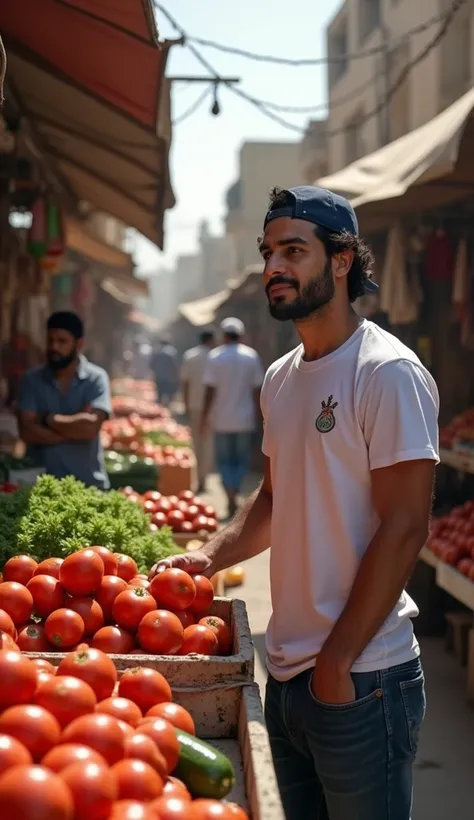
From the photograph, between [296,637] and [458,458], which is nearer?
[296,637]

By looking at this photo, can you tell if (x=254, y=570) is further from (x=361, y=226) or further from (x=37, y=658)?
(x=37, y=658)

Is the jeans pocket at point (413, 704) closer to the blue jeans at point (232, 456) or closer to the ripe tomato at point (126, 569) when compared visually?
the ripe tomato at point (126, 569)

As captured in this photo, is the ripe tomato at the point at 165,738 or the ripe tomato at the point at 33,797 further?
the ripe tomato at the point at 165,738

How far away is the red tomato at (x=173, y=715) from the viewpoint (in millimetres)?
1956

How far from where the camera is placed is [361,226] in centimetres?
770

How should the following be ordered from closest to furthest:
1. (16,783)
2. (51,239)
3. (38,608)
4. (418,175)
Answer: (16,783)
(38,608)
(418,175)
(51,239)

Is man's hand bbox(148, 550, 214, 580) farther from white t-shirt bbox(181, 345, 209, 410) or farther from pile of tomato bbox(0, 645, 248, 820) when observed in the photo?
white t-shirt bbox(181, 345, 209, 410)

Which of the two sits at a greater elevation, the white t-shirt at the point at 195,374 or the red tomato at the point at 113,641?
the white t-shirt at the point at 195,374

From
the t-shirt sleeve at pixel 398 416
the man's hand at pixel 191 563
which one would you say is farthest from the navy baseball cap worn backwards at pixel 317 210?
the man's hand at pixel 191 563

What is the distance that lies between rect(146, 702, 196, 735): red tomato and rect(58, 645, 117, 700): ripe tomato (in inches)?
4.5

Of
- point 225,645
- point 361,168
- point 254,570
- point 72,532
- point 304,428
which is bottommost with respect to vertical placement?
point 254,570

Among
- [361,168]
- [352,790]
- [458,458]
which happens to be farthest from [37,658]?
[361,168]

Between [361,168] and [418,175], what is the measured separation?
6.20 ft

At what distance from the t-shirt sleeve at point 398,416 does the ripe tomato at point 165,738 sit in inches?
30.1
